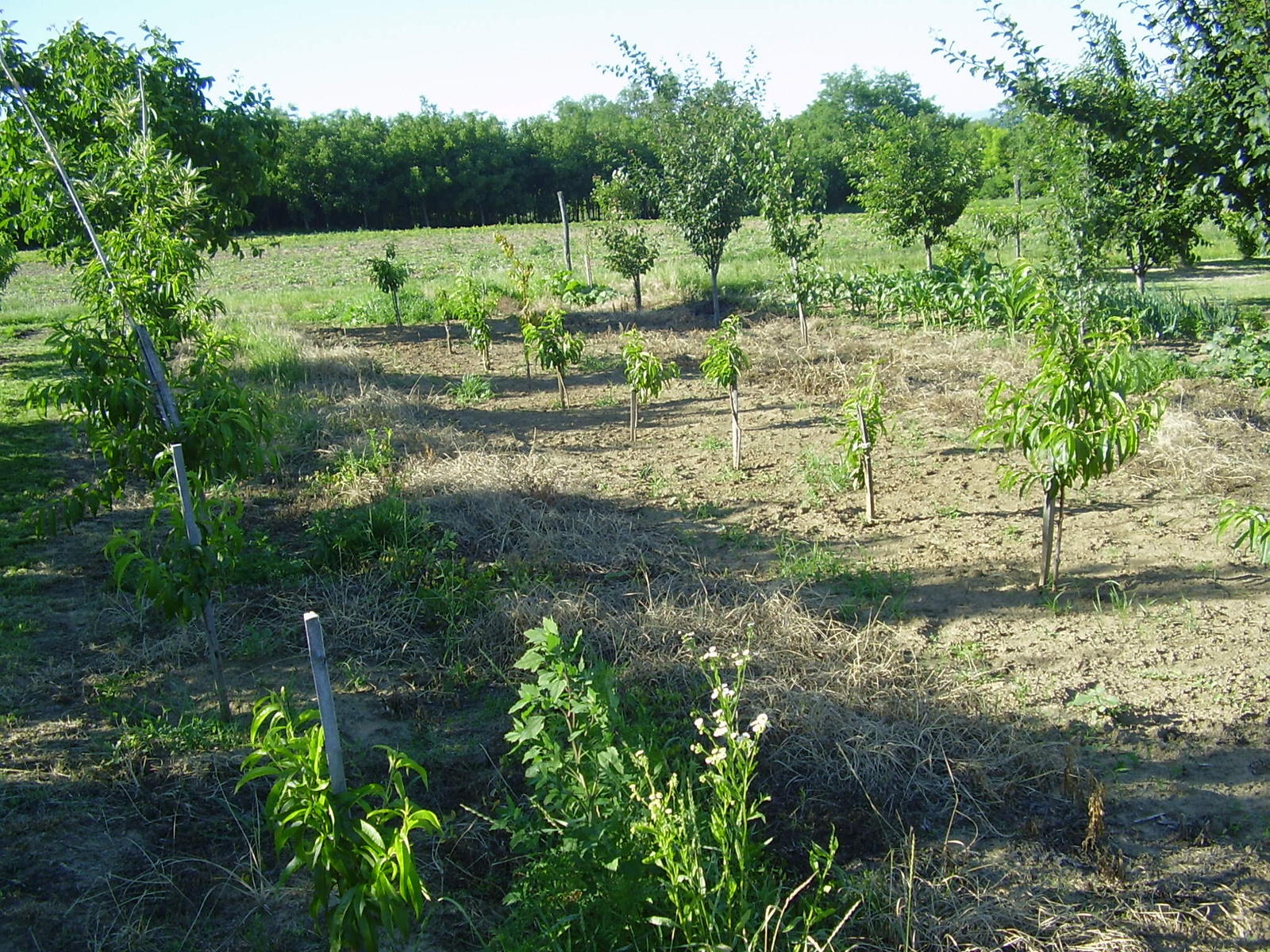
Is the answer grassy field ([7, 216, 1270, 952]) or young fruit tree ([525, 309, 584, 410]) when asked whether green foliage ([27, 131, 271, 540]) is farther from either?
young fruit tree ([525, 309, 584, 410])

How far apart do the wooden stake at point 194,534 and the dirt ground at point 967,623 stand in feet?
0.64

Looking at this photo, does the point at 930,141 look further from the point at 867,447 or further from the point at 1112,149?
the point at 867,447

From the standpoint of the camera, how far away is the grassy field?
343 cm

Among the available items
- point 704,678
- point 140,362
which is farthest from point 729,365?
point 140,362

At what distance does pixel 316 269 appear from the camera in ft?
98.5

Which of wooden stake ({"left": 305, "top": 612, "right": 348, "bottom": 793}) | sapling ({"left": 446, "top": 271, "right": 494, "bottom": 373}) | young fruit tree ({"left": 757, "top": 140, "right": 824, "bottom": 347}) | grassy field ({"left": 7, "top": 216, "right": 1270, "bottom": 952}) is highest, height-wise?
young fruit tree ({"left": 757, "top": 140, "right": 824, "bottom": 347})

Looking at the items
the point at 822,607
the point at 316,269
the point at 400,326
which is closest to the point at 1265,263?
the point at 400,326

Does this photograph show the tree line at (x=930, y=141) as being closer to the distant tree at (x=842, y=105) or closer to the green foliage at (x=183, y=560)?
the green foliage at (x=183, y=560)

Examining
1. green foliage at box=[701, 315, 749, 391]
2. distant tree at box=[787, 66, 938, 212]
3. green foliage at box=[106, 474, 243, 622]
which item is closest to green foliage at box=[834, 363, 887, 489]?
green foliage at box=[701, 315, 749, 391]

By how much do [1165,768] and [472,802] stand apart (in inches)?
121

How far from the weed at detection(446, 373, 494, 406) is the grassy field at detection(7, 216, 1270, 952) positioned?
1.99 meters

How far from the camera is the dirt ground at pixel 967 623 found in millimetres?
3512

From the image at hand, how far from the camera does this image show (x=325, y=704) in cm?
269


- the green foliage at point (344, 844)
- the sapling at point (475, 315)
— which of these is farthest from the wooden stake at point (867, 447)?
the sapling at point (475, 315)
